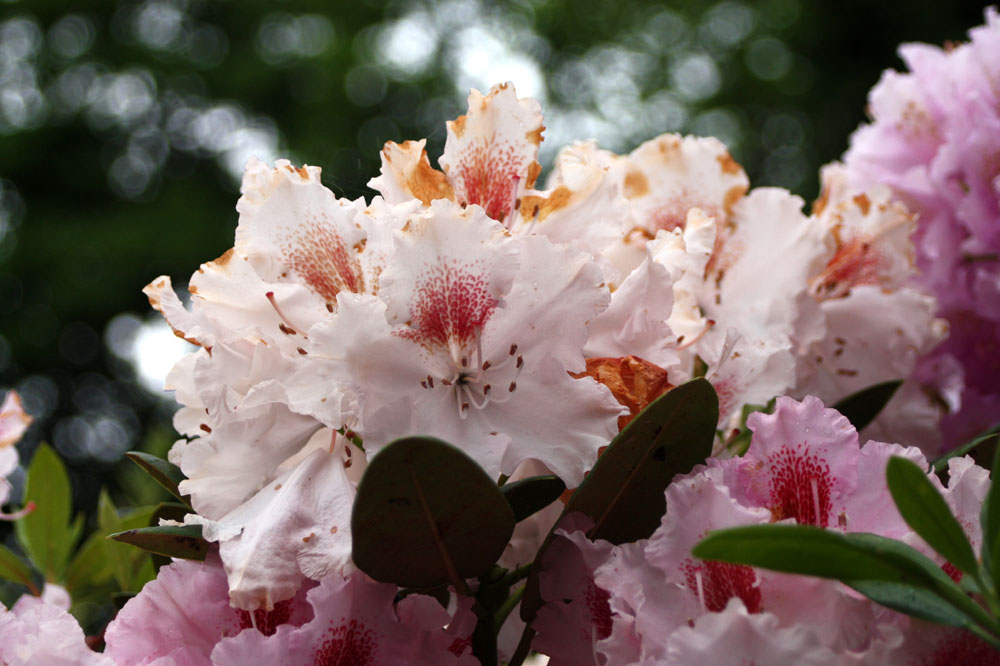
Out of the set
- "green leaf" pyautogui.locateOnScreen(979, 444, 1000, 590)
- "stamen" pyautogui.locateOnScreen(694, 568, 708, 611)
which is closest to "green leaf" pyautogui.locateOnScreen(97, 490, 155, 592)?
"stamen" pyautogui.locateOnScreen(694, 568, 708, 611)

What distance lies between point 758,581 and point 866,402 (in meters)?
0.31

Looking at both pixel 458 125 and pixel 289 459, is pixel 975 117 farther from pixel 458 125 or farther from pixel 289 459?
pixel 289 459

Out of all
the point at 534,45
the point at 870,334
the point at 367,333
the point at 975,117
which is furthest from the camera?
the point at 534,45

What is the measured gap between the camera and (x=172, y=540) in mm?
518

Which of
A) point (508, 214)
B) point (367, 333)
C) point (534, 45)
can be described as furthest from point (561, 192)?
point (534, 45)

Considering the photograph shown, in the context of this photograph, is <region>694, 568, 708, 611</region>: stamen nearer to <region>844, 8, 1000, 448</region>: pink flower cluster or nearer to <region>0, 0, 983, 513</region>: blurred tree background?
<region>844, 8, 1000, 448</region>: pink flower cluster

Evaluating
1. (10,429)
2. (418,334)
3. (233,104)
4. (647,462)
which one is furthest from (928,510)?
(233,104)

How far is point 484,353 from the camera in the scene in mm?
526

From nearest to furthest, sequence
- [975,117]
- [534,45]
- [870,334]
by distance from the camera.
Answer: [870,334] < [975,117] < [534,45]

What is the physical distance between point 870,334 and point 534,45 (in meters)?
5.48

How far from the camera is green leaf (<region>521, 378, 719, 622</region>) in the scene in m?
0.50

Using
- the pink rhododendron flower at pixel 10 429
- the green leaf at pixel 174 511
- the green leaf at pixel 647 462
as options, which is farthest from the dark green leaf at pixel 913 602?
the pink rhododendron flower at pixel 10 429

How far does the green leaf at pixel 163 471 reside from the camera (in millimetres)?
573

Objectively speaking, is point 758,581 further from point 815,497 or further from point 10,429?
point 10,429
